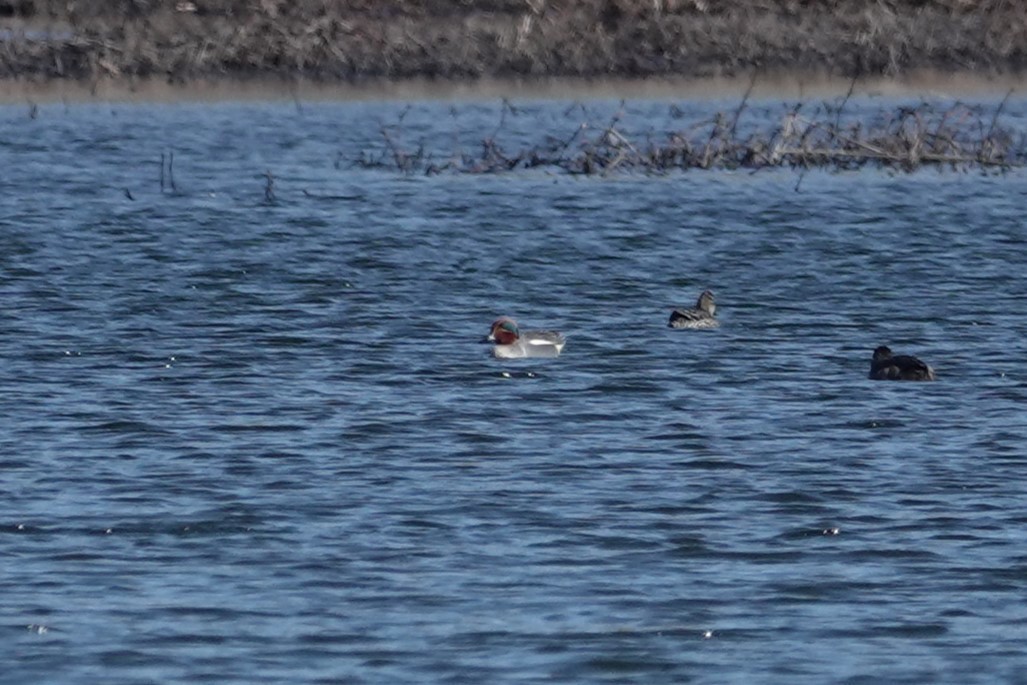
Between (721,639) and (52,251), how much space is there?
14057mm

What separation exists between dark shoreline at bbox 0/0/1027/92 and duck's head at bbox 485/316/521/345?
774 inches

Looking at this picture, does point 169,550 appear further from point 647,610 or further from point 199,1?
point 199,1

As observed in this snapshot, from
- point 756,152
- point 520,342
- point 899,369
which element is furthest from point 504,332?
point 756,152

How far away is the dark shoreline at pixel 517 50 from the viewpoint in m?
35.8

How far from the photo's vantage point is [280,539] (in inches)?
434

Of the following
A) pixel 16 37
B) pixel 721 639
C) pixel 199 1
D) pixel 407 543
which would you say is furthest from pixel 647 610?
pixel 199 1

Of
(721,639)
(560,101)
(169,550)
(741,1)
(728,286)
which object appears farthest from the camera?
(741,1)

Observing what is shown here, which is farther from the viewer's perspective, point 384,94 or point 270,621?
point 384,94

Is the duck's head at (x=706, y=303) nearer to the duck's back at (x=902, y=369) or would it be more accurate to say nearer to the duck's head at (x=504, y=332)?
the duck's head at (x=504, y=332)

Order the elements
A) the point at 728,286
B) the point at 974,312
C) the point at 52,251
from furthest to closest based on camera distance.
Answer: the point at 52,251
the point at 728,286
the point at 974,312

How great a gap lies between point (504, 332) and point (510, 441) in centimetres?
281

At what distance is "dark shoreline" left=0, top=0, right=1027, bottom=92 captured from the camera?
35.8 metres

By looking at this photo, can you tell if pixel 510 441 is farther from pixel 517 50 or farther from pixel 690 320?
pixel 517 50

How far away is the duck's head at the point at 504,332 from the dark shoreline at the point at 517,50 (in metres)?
19.7
